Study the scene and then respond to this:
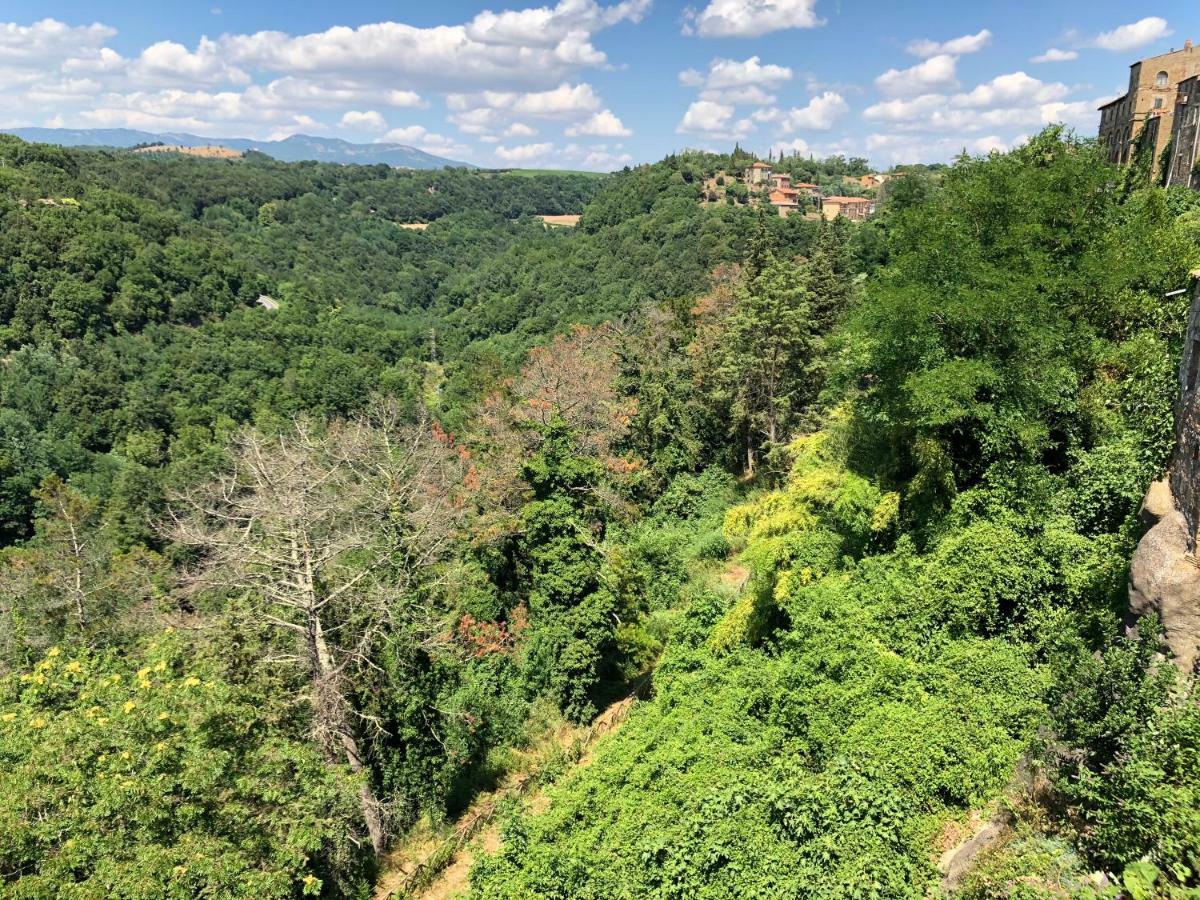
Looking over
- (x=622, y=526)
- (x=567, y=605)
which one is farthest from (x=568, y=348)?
(x=567, y=605)

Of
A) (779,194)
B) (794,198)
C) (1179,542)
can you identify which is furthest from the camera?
(779,194)

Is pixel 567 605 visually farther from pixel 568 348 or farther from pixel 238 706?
pixel 568 348

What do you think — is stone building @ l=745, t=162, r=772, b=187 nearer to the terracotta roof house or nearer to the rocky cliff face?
the terracotta roof house

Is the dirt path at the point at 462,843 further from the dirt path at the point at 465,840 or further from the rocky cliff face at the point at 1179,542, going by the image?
the rocky cliff face at the point at 1179,542

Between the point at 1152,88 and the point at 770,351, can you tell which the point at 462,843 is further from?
the point at 1152,88

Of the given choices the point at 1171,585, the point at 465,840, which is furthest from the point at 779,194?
the point at 1171,585

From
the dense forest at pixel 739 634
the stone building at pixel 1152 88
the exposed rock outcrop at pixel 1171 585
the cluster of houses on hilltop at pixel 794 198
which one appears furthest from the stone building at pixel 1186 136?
the cluster of houses on hilltop at pixel 794 198
